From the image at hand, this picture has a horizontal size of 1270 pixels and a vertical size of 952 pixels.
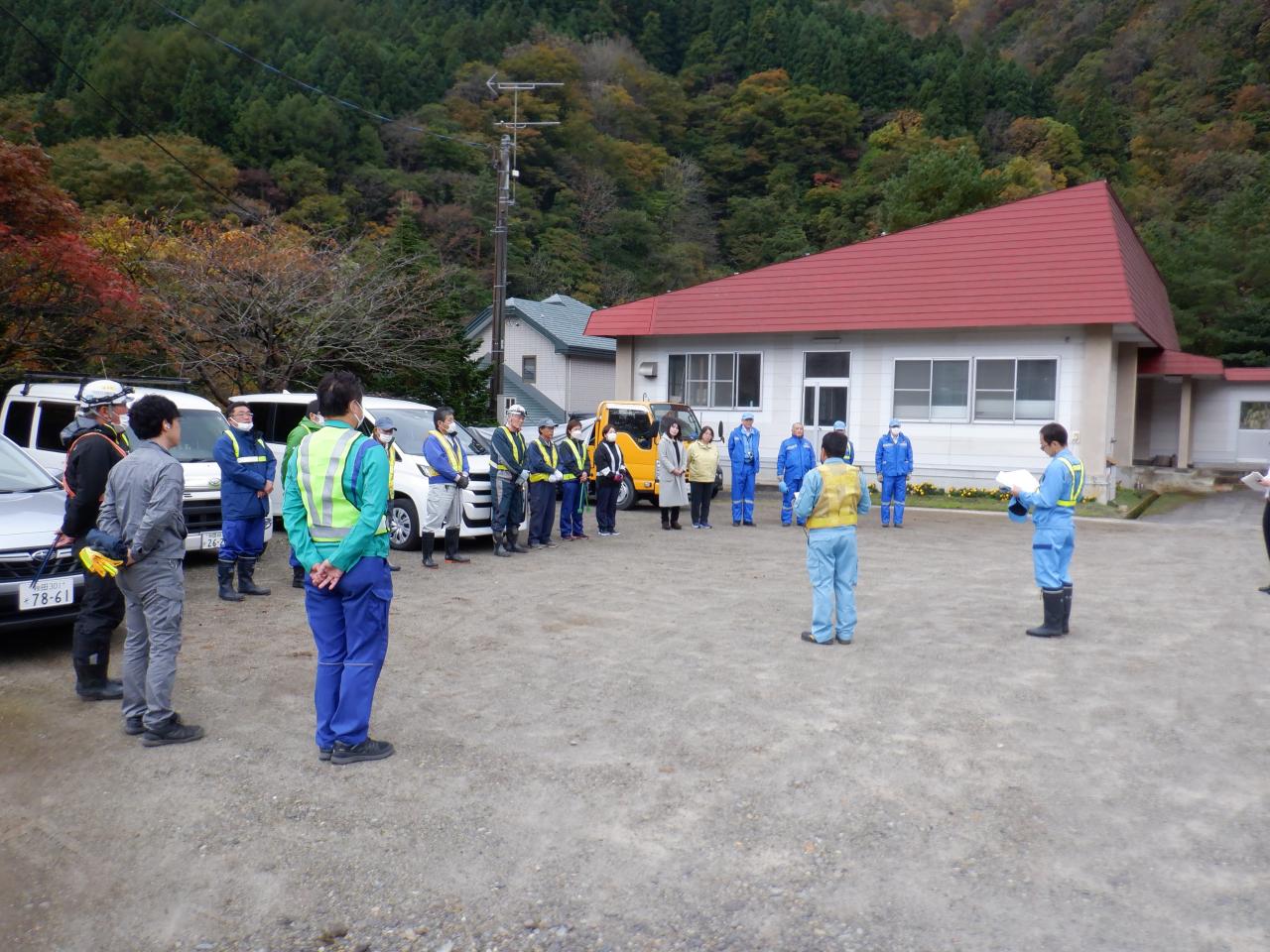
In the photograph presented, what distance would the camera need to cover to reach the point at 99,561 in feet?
16.7

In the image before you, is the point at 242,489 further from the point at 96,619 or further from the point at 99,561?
the point at 99,561

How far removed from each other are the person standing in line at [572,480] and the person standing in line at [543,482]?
22 centimetres

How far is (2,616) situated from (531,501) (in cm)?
713

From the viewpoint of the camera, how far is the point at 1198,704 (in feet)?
20.2

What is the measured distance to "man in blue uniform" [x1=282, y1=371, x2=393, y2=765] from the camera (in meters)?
4.77

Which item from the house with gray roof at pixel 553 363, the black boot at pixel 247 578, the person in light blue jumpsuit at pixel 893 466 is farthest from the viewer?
the house with gray roof at pixel 553 363

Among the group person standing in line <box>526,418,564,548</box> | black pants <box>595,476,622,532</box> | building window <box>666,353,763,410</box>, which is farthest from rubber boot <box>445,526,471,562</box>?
building window <box>666,353,763,410</box>

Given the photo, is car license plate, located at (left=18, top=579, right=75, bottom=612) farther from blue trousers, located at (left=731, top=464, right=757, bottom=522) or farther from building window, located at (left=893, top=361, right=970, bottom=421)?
building window, located at (left=893, top=361, right=970, bottom=421)

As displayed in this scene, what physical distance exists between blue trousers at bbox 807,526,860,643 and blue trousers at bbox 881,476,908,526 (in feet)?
29.0

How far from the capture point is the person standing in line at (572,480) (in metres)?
13.2

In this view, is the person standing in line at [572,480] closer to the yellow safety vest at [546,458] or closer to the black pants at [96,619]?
the yellow safety vest at [546,458]

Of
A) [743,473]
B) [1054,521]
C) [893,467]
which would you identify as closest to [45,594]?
[1054,521]

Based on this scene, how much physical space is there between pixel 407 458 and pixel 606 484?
337cm

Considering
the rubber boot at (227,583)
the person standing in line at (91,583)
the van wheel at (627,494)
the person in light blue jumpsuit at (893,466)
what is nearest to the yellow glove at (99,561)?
the person standing in line at (91,583)
